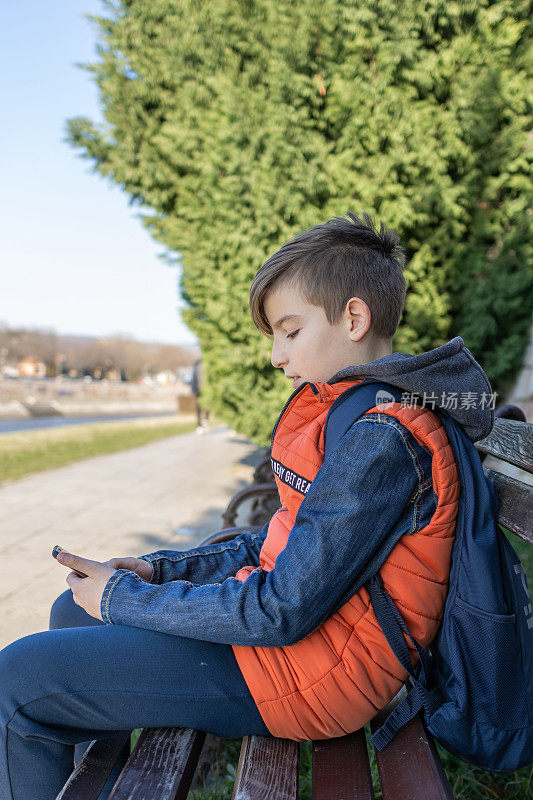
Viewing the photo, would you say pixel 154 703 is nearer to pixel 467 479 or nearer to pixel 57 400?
pixel 467 479

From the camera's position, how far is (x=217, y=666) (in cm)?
121

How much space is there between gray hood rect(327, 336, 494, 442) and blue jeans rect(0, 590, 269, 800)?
0.70 metres

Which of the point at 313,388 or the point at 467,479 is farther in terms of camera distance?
the point at 313,388

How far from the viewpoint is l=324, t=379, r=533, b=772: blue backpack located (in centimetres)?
112

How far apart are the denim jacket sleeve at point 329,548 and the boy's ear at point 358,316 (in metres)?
0.36

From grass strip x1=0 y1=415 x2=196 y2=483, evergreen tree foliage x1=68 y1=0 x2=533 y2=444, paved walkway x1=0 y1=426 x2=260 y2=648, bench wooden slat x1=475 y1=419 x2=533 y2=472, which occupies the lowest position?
grass strip x1=0 y1=415 x2=196 y2=483

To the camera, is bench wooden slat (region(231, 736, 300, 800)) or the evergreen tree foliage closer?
bench wooden slat (region(231, 736, 300, 800))

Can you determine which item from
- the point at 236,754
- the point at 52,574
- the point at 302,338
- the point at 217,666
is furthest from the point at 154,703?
the point at 52,574

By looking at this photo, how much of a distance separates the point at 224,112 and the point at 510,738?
5.28 metres

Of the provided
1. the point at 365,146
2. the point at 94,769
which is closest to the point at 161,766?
the point at 94,769

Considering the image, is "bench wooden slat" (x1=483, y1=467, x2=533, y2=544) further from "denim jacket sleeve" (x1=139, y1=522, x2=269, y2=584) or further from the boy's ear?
"denim jacket sleeve" (x1=139, y1=522, x2=269, y2=584)

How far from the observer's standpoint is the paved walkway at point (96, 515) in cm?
350

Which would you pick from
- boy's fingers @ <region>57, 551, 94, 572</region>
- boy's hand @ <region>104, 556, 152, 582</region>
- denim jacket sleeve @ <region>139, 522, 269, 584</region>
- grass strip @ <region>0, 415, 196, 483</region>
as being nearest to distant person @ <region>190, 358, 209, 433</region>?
grass strip @ <region>0, 415, 196, 483</region>

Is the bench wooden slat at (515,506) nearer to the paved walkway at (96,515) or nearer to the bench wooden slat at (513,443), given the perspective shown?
the bench wooden slat at (513,443)
